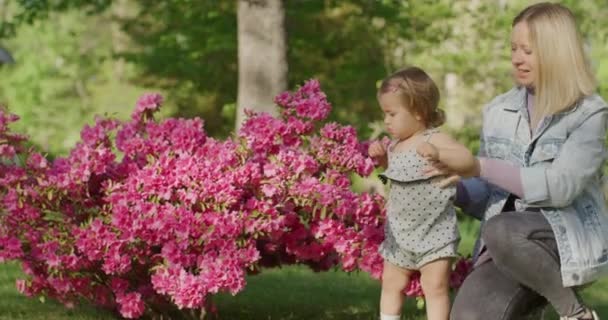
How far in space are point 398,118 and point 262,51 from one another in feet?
18.0

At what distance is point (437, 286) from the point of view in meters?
4.95

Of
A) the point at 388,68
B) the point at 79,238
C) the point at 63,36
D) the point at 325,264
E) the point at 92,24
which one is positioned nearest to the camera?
the point at 79,238

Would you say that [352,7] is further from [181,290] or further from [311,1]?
[181,290]

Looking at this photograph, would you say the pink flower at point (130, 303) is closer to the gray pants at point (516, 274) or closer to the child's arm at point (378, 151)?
the child's arm at point (378, 151)

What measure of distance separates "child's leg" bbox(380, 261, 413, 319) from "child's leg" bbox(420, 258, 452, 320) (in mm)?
104

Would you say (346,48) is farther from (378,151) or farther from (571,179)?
(571,179)

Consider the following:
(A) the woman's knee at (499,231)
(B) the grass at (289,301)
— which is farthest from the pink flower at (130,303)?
(A) the woman's knee at (499,231)

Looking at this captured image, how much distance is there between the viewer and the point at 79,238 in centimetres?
530

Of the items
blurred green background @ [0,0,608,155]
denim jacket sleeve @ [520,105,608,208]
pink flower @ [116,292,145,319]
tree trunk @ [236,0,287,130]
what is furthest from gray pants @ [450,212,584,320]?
blurred green background @ [0,0,608,155]

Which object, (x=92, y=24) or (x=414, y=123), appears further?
(x=92, y=24)

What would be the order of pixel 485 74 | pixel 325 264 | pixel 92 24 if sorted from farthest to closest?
pixel 92 24
pixel 485 74
pixel 325 264

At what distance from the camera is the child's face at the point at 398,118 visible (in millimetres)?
4914

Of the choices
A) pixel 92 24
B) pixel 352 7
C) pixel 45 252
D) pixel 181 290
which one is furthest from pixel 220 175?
pixel 92 24

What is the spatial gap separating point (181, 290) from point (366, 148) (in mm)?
1327
